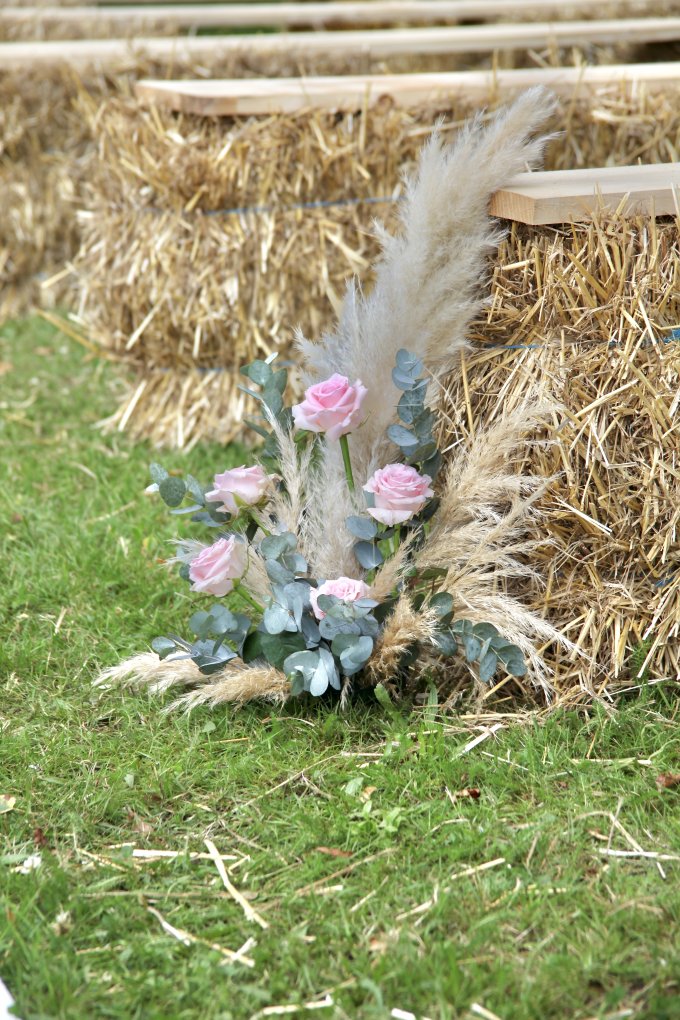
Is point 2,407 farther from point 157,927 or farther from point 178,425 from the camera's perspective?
point 157,927

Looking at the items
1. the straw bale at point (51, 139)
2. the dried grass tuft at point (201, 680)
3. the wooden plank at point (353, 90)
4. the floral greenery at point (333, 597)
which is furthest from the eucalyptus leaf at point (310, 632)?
the straw bale at point (51, 139)

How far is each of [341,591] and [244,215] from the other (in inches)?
61.7

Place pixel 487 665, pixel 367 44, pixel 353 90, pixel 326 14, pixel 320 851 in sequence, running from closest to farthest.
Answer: pixel 320 851 < pixel 487 665 < pixel 353 90 < pixel 367 44 < pixel 326 14

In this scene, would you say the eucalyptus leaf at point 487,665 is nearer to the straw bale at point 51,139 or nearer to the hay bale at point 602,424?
the hay bale at point 602,424

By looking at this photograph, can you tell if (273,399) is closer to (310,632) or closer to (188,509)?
(188,509)

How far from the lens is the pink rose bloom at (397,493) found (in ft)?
6.41

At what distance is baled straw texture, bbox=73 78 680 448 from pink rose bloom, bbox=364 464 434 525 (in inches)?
44.8

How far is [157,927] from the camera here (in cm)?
159

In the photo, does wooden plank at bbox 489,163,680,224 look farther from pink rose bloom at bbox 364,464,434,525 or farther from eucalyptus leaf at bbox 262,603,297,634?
eucalyptus leaf at bbox 262,603,297,634

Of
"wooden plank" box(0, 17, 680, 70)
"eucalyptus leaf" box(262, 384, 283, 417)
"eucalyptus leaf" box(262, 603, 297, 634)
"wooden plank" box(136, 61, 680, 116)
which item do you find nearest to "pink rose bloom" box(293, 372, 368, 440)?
"eucalyptus leaf" box(262, 384, 283, 417)

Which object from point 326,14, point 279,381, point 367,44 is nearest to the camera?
point 279,381

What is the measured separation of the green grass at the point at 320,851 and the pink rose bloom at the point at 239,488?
1.33ft

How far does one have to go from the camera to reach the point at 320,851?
5.63ft

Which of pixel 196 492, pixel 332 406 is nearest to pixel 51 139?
pixel 196 492
